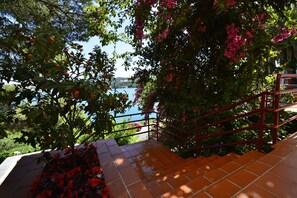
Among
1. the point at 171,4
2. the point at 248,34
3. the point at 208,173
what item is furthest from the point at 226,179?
the point at 171,4

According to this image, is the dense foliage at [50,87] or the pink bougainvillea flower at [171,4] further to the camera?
the pink bougainvillea flower at [171,4]

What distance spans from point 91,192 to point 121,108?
2.92 ft

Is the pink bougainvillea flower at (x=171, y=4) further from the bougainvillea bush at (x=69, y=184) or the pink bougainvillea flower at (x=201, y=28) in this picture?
the bougainvillea bush at (x=69, y=184)

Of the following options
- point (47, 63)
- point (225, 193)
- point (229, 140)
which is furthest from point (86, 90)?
point (229, 140)

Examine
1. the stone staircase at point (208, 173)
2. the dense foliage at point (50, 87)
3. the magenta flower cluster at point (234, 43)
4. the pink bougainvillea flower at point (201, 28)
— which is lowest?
the stone staircase at point (208, 173)

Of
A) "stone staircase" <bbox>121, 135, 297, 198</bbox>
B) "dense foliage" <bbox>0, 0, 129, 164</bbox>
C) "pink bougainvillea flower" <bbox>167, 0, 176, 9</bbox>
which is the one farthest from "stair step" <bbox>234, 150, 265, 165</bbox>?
"pink bougainvillea flower" <bbox>167, 0, 176, 9</bbox>

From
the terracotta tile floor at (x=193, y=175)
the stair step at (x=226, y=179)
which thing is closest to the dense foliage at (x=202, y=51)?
the terracotta tile floor at (x=193, y=175)

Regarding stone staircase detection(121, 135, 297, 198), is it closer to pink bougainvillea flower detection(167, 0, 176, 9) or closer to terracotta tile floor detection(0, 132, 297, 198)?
terracotta tile floor detection(0, 132, 297, 198)

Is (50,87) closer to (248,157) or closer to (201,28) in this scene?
(248,157)

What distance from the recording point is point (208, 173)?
6.10 feet

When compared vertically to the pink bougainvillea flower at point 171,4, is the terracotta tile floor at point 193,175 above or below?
below

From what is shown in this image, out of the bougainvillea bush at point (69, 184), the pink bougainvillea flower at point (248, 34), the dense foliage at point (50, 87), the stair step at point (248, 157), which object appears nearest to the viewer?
the dense foliage at point (50, 87)

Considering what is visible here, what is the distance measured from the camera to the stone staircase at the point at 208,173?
141 cm

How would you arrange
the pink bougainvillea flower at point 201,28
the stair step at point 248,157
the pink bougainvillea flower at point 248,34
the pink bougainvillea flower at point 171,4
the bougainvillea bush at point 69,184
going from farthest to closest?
1. the pink bougainvillea flower at point 201,28
2. the pink bougainvillea flower at point 248,34
3. the pink bougainvillea flower at point 171,4
4. the stair step at point 248,157
5. the bougainvillea bush at point 69,184
